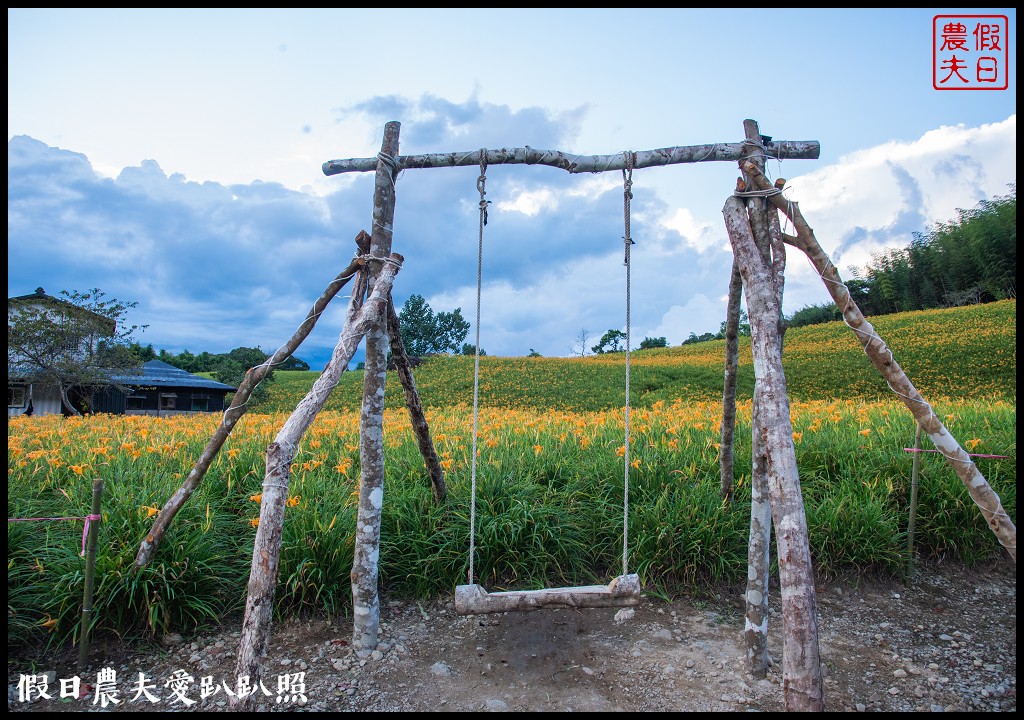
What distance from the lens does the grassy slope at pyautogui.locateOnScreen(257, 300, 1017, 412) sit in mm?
15787

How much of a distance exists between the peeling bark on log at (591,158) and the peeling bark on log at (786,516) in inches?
42.4

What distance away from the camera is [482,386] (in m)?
18.4

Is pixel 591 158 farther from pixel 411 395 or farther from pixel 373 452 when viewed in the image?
pixel 373 452

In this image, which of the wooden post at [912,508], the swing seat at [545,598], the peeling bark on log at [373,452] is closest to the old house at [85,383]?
the peeling bark on log at [373,452]

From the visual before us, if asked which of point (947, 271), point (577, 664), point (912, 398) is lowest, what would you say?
point (577, 664)

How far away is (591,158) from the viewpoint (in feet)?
13.5

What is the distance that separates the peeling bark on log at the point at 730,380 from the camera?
13.3ft

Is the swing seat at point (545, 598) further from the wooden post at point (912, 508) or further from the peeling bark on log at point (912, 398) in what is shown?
the wooden post at point (912, 508)

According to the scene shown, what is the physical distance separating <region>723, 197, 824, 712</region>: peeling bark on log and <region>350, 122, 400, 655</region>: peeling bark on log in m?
2.24

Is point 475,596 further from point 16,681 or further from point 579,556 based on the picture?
point 16,681

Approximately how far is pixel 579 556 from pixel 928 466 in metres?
3.37

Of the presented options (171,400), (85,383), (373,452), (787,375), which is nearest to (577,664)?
(373,452)

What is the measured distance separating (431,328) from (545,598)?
2912 centimetres

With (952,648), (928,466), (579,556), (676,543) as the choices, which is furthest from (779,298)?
(928,466)
